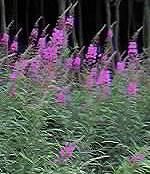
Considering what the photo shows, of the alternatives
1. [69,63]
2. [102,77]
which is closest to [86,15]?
[69,63]

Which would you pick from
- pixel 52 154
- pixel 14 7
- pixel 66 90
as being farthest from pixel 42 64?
pixel 14 7

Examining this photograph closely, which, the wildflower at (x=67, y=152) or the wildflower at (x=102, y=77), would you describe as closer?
the wildflower at (x=67, y=152)

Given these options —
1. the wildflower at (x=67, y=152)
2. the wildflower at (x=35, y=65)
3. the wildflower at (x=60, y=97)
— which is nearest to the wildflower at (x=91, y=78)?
the wildflower at (x=60, y=97)

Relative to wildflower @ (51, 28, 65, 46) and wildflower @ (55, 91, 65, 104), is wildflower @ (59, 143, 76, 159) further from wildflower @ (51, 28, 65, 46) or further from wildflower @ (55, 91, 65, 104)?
wildflower @ (51, 28, 65, 46)

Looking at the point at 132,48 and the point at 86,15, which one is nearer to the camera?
the point at 132,48

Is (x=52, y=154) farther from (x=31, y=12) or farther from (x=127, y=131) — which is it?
(x=31, y=12)

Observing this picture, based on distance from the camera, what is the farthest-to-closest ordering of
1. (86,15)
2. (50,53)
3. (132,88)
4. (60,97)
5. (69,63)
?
(86,15) → (69,63) → (132,88) → (60,97) → (50,53)

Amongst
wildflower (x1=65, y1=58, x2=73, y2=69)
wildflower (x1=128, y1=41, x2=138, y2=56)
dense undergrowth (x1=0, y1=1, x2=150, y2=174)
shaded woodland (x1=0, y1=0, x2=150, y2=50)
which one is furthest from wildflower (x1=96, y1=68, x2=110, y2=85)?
shaded woodland (x1=0, y1=0, x2=150, y2=50)

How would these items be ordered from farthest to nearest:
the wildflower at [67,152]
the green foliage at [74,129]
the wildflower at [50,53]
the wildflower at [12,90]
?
the wildflower at [50,53] < the wildflower at [12,90] < the green foliage at [74,129] < the wildflower at [67,152]

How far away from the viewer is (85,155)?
4.63 meters

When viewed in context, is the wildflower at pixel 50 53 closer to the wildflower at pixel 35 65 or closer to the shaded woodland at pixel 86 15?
the wildflower at pixel 35 65

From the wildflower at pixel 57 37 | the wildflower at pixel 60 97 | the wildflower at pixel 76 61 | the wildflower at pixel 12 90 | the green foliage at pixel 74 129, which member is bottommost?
the green foliage at pixel 74 129

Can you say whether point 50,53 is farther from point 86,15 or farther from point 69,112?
point 86,15

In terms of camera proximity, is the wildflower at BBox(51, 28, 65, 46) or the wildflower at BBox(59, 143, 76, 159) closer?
the wildflower at BBox(59, 143, 76, 159)
